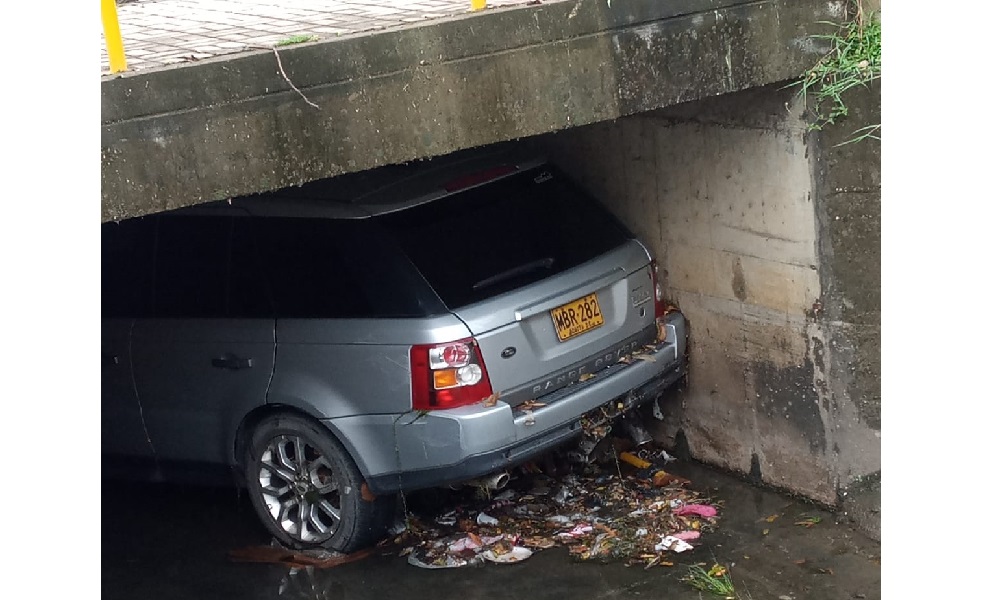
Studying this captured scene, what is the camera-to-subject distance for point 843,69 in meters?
5.84

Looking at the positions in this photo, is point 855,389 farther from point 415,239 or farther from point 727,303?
point 415,239

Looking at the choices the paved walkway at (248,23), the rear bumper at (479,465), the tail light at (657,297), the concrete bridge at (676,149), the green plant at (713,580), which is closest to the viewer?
the concrete bridge at (676,149)

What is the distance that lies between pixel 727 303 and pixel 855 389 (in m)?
0.93

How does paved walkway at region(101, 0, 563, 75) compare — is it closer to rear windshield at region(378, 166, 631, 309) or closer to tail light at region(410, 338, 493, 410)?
rear windshield at region(378, 166, 631, 309)

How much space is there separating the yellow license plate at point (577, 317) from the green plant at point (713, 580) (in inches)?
50.8

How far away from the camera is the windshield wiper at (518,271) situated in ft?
19.8

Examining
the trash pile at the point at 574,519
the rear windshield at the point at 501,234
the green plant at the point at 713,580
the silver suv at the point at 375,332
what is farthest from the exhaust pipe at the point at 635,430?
the green plant at the point at 713,580

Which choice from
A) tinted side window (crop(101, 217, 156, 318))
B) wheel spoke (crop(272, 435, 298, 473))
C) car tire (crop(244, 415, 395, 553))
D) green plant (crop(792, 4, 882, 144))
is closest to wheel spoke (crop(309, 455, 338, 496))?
car tire (crop(244, 415, 395, 553))

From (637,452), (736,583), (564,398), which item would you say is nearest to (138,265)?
(564,398)

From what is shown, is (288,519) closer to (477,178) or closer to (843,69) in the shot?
(477,178)

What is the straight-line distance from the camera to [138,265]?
22.5ft

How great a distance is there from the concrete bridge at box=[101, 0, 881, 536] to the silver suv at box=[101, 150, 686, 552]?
46cm

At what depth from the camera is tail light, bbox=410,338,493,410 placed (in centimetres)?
582

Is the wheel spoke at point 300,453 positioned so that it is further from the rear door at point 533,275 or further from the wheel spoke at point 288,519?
the rear door at point 533,275
